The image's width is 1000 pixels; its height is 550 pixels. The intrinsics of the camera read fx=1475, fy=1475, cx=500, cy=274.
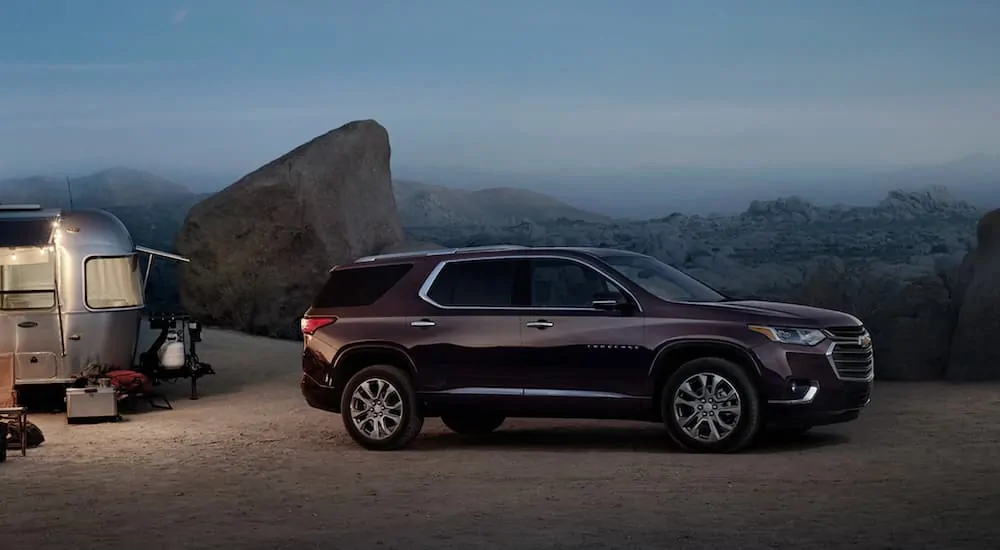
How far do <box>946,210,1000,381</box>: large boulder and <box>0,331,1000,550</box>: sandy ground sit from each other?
2818mm

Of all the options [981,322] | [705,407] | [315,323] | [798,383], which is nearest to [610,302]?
[705,407]

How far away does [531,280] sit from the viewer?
13.4m

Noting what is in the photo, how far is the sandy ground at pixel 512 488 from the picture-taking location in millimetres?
9117

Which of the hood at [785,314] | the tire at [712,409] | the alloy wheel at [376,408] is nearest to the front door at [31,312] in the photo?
the alloy wheel at [376,408]

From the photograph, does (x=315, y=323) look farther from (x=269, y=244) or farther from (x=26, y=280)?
(x=269, y=244)

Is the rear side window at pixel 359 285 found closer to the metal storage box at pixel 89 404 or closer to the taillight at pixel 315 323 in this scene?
the taillight at pixel 315 323

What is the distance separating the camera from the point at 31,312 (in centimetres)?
1755

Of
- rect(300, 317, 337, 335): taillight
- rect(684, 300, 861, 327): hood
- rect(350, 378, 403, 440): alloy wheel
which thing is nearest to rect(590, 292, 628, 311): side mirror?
rect(684, 300, 861, 327): hood

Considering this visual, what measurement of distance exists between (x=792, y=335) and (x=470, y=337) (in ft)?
9.39

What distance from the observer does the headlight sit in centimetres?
1243

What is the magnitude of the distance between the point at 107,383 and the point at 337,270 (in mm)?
4381

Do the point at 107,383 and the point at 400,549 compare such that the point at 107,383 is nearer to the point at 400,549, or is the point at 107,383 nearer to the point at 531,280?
the point at 531,280

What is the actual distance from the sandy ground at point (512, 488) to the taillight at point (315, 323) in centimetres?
114

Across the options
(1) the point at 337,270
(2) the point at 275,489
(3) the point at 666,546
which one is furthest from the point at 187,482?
(3) the point at 666,546
